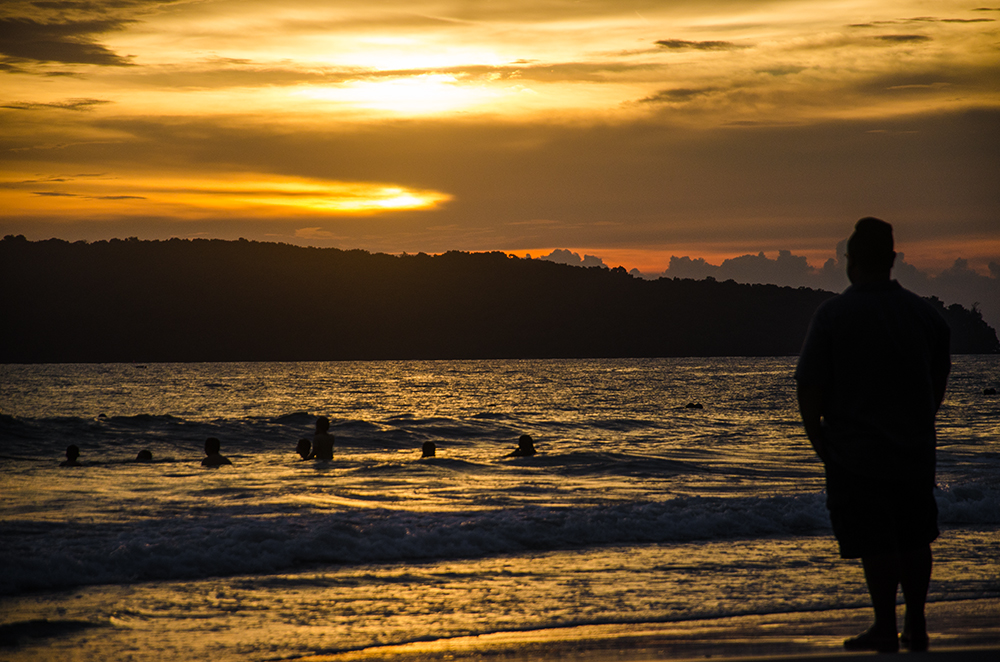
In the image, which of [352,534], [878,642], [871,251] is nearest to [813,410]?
[871,251]

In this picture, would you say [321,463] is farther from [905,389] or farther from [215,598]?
[905,389]

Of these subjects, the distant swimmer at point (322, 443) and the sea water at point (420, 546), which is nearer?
the sea water at point (420, 546)

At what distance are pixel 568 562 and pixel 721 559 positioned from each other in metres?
1.56

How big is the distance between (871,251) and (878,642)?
6.16 feet

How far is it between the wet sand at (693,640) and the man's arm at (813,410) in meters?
1.60

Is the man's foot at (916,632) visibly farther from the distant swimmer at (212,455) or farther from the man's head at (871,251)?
the distant swimmer at (212,455)

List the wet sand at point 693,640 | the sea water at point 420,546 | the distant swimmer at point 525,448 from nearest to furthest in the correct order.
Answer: the wet sand at point 693,640, the sea water at point 420,546, the distant swimmer at point 525,448

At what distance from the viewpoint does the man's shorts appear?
379 cm

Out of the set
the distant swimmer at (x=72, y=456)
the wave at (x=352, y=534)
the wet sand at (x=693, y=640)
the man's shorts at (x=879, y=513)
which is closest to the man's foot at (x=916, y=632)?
the man's shorts at (x=879, y=513)

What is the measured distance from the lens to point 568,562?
839cm

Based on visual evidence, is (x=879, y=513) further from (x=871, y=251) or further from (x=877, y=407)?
(x=871, y=251)

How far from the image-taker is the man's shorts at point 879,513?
12.5 ft

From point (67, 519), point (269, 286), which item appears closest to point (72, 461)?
point (67, 519)

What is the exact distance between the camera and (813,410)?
12.4 ft
